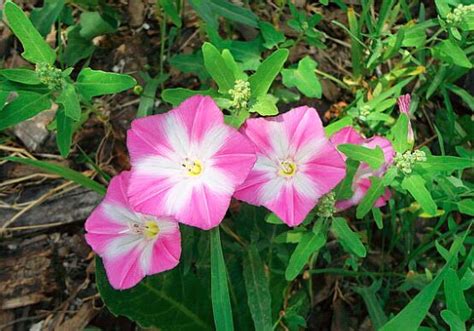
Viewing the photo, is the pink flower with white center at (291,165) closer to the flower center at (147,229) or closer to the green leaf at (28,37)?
the flower center at (147,229)

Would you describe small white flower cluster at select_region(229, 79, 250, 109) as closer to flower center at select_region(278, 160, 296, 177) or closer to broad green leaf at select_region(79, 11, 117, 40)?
flower center at select_region(278, 160, 296, 177)

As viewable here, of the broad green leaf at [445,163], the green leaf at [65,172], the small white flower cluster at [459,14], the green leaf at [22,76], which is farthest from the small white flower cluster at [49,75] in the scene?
the small white flower cluster at [459,14]

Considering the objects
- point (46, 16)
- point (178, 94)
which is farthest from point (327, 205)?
point (46, 16)

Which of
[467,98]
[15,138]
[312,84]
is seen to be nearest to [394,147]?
[312,84]

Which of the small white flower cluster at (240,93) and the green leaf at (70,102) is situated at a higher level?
the small white flower cluster at (240,93)

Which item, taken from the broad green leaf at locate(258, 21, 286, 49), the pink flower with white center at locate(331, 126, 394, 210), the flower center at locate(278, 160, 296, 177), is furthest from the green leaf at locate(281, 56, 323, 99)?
the flower center at locate(278, 160, 296, 177)
